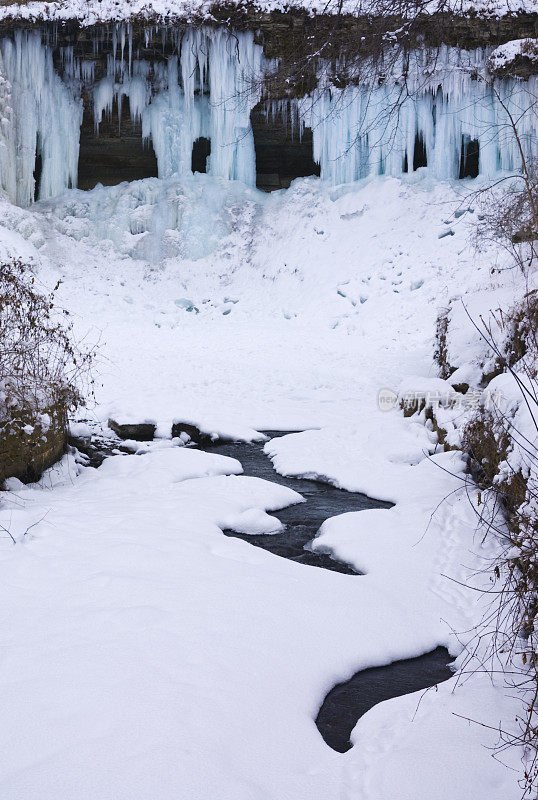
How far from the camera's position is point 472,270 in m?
12.9

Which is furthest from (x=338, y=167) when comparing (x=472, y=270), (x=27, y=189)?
(x=27, y=189)

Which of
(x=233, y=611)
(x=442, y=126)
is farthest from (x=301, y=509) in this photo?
(x=442, y=126)

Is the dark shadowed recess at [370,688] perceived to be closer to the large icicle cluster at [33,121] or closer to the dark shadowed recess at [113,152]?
the large icicle cluster at [33,121]

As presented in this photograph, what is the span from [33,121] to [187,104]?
3.98 m

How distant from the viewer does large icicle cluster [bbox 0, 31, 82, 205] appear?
15547 millimetres

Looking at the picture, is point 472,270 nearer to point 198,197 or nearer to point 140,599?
point 198,197

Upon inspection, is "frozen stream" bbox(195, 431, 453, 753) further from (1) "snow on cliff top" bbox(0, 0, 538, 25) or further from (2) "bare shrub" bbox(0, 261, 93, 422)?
(1) "snow on cliff top" bbox(0, 0, 538, 25)

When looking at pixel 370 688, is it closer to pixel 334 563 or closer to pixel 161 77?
pixel 334 563

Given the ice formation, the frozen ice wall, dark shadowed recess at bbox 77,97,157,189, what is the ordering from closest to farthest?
the frozen ice wall
the ice formation
dark shadowed recess at bbox 77,97,157,189

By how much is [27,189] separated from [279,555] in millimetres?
15671

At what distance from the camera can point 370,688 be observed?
2.68m

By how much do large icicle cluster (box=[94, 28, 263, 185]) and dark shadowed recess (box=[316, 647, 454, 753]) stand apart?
1501 centimetres

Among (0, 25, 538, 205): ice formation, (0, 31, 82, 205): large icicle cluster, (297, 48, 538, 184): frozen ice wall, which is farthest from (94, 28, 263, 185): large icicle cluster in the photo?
(297, 48, 538, 184): frozen ice wall

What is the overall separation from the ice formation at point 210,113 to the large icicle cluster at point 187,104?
26mm
